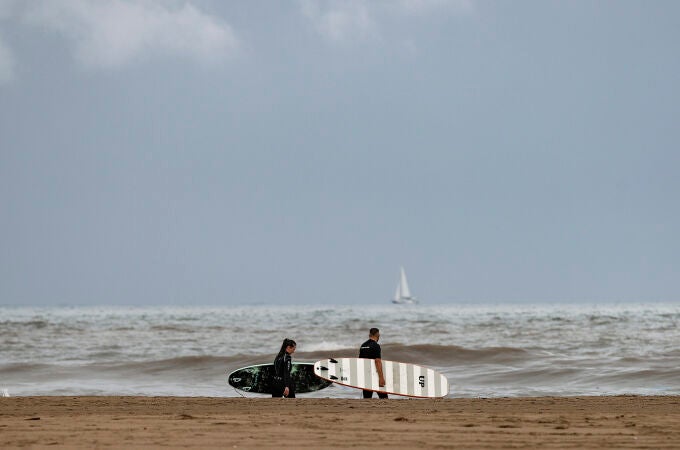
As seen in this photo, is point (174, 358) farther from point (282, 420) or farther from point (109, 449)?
point (109, 449)

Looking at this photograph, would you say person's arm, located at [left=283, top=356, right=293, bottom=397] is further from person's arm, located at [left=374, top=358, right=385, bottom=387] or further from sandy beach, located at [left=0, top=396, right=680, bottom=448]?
sandy beach, located at [left=0, top=396, right=680, bottom=448]

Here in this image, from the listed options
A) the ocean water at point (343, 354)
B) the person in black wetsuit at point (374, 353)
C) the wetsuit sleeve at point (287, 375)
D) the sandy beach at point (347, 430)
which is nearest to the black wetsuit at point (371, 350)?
the person in black wetsuit at point (374, 353)

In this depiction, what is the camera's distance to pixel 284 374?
13.5m

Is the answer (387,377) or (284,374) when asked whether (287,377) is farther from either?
(387,377)

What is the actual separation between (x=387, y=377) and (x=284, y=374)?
2.30m

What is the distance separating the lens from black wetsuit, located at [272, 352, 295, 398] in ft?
43.9

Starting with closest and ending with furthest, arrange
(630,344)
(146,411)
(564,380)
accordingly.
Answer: (146,411) < (564,380) < (630,344)

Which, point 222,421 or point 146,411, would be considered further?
point 146,411

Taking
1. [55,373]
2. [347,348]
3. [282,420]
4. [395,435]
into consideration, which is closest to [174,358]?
[55,373]

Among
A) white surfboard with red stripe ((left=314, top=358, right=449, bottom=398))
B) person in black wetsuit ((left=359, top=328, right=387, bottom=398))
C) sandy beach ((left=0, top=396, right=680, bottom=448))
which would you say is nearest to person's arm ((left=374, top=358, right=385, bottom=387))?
person in black wetsuit ((left=359, top=328, right=387, bottom=398))

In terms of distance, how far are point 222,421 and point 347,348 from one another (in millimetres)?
22725

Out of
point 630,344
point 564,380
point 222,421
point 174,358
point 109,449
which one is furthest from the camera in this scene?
point 630,344

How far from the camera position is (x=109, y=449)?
6695 millimetres

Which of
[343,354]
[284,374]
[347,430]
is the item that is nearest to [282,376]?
[284,374]
